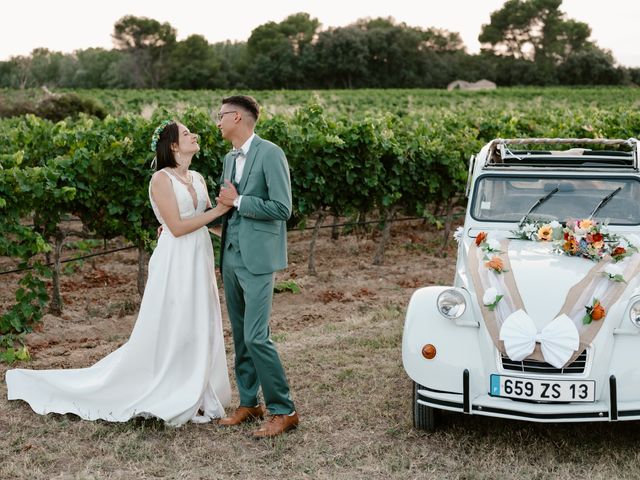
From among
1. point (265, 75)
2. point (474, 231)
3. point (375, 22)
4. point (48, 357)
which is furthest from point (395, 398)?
point (375, 22)

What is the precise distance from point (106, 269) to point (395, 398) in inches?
244

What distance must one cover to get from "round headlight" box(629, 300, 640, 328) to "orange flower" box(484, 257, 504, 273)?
0.84 m

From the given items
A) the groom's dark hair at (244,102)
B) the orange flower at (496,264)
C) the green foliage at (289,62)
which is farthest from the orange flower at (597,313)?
the green foliage at (289,62)

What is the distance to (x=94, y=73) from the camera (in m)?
81.3

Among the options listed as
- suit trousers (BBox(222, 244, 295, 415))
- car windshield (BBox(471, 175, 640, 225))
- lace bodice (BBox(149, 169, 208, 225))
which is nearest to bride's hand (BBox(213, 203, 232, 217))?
suit trousers (BBox(222, 244, 295, 415))

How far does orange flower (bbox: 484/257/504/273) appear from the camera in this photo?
501cm

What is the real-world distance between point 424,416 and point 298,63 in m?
78.3

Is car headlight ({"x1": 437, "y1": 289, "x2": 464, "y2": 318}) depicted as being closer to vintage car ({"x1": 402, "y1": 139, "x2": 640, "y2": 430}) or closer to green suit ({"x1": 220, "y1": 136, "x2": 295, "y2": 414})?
vintage car ({"x1": 402, "y1": 139, "x2": 640, "y2": 430})

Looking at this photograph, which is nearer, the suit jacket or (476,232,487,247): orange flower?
the suit jacket

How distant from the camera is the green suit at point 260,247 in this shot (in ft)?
15.8

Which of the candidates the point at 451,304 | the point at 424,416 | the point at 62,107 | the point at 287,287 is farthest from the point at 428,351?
the point at 62,107

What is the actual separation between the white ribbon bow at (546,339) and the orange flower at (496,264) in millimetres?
564

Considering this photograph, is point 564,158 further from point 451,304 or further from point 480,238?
point 451,304

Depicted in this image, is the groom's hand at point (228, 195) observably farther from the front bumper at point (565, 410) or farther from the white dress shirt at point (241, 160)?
the front bumper at point (565, 410)
